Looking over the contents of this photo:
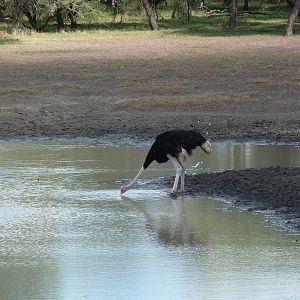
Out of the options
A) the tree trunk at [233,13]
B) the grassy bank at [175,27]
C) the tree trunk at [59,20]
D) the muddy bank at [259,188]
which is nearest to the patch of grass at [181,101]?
the muddy bank at [259,188]

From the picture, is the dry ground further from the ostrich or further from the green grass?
the green grass

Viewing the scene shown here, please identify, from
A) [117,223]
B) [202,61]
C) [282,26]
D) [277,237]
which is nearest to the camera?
[277,237]

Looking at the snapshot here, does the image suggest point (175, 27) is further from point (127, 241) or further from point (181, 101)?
point (127, 241)

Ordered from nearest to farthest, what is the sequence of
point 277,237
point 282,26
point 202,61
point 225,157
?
point 277,237 < point 225,157 < point 202,61 < point 282,26

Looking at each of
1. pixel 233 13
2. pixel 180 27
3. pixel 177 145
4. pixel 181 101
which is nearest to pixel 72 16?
pixel 180 27

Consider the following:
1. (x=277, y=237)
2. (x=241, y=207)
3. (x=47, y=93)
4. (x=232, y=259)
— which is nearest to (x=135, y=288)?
(x=232, y=259)

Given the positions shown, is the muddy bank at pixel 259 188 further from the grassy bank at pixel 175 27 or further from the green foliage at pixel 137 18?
the green foliage at pixel 137 18

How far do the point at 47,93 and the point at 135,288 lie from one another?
16.0 m

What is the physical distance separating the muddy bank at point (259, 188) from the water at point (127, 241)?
32 centimetres

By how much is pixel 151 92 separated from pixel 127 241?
46.8ft

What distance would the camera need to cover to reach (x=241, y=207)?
11219 millimetres

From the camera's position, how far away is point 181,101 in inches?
850

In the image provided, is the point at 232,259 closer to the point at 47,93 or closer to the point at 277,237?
the point at 277,237

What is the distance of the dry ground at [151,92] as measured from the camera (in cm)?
1878
